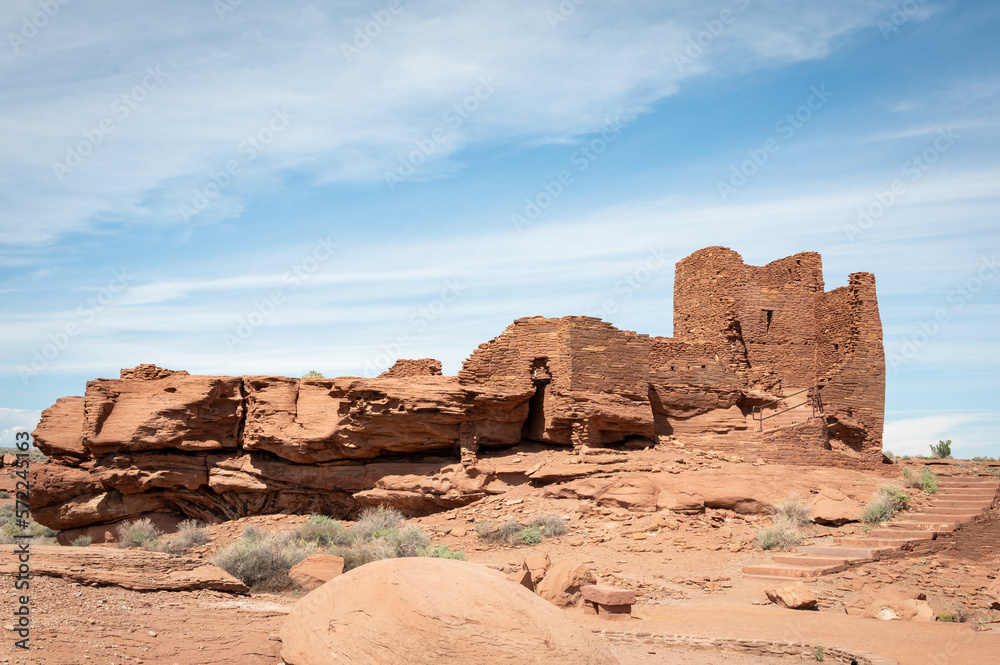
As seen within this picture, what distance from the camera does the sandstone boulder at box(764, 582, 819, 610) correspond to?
11.9m

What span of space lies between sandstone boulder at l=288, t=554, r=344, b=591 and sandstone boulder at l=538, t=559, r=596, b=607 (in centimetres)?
375

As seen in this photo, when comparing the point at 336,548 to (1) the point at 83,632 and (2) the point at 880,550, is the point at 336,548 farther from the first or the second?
(2) the point at 880,550

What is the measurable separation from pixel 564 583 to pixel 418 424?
9.33 meters

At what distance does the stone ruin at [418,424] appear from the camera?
20281mm

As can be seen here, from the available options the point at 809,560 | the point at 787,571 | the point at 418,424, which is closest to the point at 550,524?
the point at 418,424

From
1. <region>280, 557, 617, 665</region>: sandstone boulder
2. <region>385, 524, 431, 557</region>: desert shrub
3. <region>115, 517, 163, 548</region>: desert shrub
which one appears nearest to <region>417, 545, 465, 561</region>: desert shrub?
<region>385, 524, 431, 557</region>: desert shrub

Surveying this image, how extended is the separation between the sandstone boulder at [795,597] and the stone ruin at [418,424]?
27.1 feet

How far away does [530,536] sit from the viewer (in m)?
16.9

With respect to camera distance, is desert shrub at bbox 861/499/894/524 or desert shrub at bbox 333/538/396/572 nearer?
desert shrub at bbox 333/538/396/572

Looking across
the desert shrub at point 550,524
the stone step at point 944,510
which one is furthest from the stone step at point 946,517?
the desert shrub at point 550,524

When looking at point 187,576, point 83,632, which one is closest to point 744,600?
point 187,576

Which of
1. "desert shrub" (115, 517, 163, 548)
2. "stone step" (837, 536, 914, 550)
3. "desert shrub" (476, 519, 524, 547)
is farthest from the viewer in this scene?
"desert shrub" (115, 517, 163, 548)

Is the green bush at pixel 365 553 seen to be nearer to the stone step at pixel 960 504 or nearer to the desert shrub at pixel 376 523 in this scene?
the desert shrub at pixel 376 523

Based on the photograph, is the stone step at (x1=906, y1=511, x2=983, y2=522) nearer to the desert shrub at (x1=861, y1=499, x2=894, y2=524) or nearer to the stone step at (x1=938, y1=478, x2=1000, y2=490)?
the desert shrub at (x1=861, y1=499, x2=894, y2=524)
